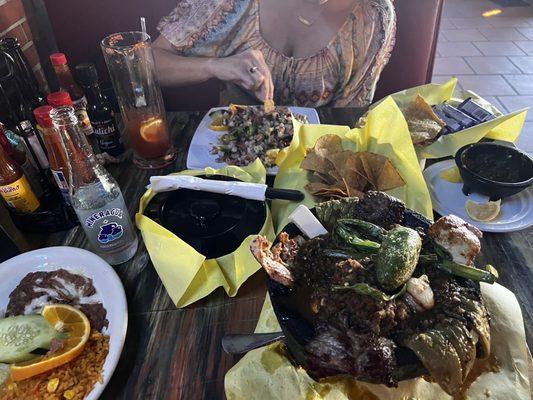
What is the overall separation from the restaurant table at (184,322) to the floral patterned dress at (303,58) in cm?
92

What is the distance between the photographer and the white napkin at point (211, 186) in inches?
35.6

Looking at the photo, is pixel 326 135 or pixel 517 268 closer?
pixel 517 268

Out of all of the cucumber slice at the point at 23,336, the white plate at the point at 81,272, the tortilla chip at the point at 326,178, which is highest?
the tortilla chip at the point at 326,178

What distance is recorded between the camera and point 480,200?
964mm

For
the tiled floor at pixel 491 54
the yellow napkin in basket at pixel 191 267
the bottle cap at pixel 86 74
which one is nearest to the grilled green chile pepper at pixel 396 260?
the yellow napkin in basket at pixel 191 267

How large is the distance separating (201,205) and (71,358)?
380 mm

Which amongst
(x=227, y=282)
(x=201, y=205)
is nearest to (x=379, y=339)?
(x=227, y=282)

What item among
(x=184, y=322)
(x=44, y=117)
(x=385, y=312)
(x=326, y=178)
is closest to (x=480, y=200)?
(x=326, y=178)

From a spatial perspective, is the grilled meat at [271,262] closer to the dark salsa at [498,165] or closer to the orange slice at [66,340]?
the orange slice at [66,340]

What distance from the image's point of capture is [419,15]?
1.71 meters

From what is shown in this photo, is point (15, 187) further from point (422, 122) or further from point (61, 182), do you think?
point (422, 122)

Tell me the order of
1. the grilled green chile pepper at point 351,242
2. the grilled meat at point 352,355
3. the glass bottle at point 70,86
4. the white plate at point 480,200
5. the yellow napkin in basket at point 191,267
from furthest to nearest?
the glass bottle at point 70,86
the white plate at point 480,200
the yellow napkin in basket at point 191,267
the grilled green chile pepper at point 351,242
the grilled meat at point 352,355

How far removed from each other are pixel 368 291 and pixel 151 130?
88 centimetres

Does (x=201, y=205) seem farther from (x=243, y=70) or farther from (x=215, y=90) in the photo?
(x=215, y=90)
